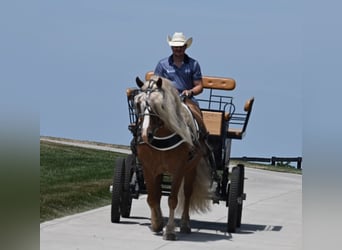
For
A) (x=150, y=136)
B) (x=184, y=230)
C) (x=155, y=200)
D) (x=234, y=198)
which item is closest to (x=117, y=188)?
(x=155, y=200)

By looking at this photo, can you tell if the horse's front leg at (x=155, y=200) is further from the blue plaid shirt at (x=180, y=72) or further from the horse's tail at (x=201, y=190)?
the blue plaid shirt at (x=180, y=72)

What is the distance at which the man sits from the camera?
10.5 meters

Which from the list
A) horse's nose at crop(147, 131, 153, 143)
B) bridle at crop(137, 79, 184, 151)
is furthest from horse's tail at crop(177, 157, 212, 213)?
horse's nose at crop(147, 131, 153, 143)

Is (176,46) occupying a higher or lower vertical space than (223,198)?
higher

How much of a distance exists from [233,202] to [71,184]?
563 cm

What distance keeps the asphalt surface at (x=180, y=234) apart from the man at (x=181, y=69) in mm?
1919

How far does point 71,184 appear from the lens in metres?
15.8

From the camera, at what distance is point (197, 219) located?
12.7 meters

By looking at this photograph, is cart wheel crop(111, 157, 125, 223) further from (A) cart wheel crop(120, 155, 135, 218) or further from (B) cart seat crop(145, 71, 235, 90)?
(B) cart seat crop(145, 71, 235, 90)

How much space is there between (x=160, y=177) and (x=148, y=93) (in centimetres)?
134

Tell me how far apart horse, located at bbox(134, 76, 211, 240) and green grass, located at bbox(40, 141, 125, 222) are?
1.97 meters
